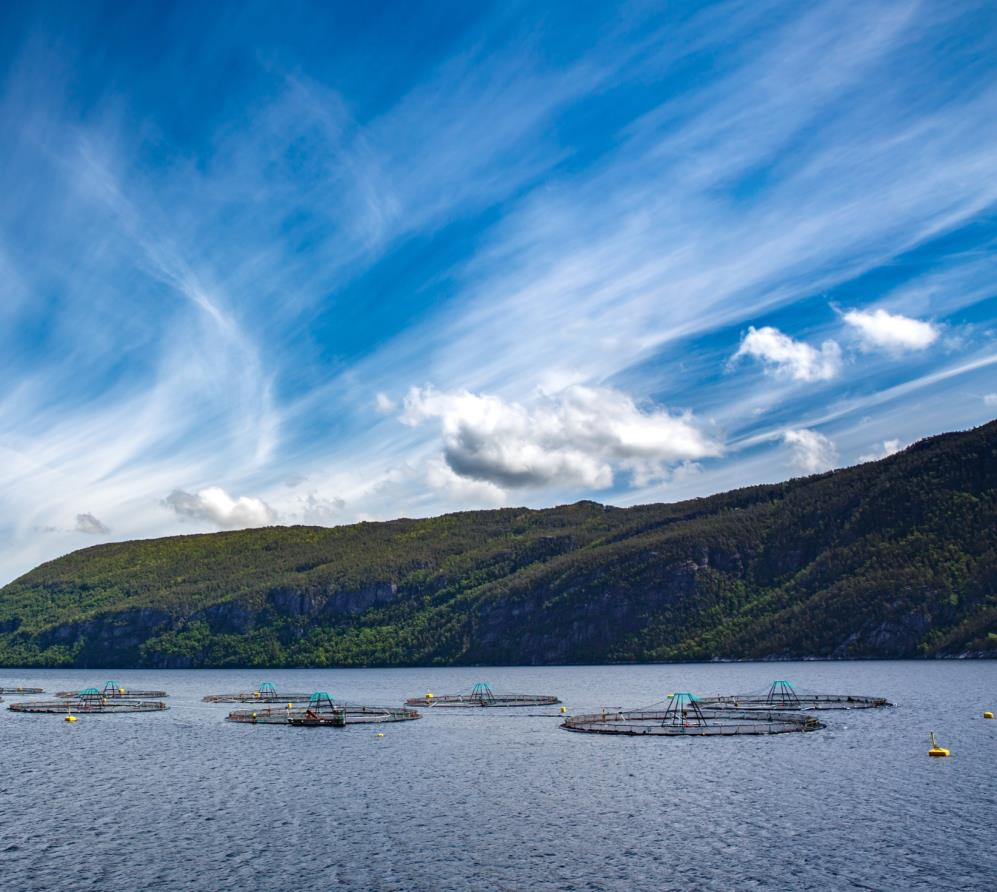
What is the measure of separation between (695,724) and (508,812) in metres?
69.3

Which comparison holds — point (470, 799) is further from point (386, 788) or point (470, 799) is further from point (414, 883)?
point (414, 883)

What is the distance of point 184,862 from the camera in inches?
2147

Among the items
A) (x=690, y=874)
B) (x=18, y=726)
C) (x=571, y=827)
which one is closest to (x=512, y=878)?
(x=690, y=874)

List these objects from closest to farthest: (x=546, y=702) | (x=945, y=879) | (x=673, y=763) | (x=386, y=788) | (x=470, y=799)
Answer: (x=945, y=879) < (x=470, y=799) < (x=386, y=788) < (x=673, y=763) < (x=546, y=702)

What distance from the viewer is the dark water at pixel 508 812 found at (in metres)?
51.5

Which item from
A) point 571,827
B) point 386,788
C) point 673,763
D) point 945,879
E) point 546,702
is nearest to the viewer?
point 945,879

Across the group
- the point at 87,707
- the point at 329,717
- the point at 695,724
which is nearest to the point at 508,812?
the point at 695,724

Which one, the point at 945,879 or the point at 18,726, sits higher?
the point at 18,726

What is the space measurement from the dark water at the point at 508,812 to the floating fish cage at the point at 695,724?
4912 mm

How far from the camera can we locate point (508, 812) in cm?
6944

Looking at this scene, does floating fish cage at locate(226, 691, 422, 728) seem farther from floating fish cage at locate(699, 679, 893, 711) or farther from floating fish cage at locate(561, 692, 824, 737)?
floating fish cage at locate(699, 679, 893, 711)

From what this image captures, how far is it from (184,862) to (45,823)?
1824 centimetres

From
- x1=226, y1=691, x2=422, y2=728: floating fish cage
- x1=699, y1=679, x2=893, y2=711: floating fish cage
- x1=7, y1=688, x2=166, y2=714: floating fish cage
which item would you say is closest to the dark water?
x1=226, y1=691, x2=422, y2=728: floating fish cage

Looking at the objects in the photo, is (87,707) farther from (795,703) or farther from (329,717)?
(795,703)
